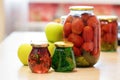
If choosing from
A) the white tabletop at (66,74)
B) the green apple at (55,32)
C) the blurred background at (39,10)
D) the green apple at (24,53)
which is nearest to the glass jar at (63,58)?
the white tabletop at (66,74)

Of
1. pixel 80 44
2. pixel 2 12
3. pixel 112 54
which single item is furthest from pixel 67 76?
pixel 2 12

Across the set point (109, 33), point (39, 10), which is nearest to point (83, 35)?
point (109, 33)

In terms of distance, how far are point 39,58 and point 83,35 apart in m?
0.21

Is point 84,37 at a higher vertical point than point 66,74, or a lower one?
higher

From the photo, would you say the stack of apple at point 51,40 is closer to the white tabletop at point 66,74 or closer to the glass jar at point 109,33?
the white tabletop at point 66,74

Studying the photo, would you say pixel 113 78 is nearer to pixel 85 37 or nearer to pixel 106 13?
pixel 85 37

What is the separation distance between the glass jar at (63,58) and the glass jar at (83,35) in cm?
8

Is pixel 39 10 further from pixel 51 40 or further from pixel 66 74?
pixel 66 74

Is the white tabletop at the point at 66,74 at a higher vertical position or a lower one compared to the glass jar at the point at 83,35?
lower

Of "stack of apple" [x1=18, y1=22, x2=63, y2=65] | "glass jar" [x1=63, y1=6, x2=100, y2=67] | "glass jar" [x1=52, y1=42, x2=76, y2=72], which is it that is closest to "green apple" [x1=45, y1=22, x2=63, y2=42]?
"stack of apple" [x1=18, y1=22, x2=63, y2=65]

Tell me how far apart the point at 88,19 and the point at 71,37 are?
93 millimetres

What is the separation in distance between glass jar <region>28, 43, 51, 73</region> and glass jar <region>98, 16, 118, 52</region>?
52 cm

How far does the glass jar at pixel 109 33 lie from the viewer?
1640 mm

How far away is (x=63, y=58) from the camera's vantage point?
47.6 inches
